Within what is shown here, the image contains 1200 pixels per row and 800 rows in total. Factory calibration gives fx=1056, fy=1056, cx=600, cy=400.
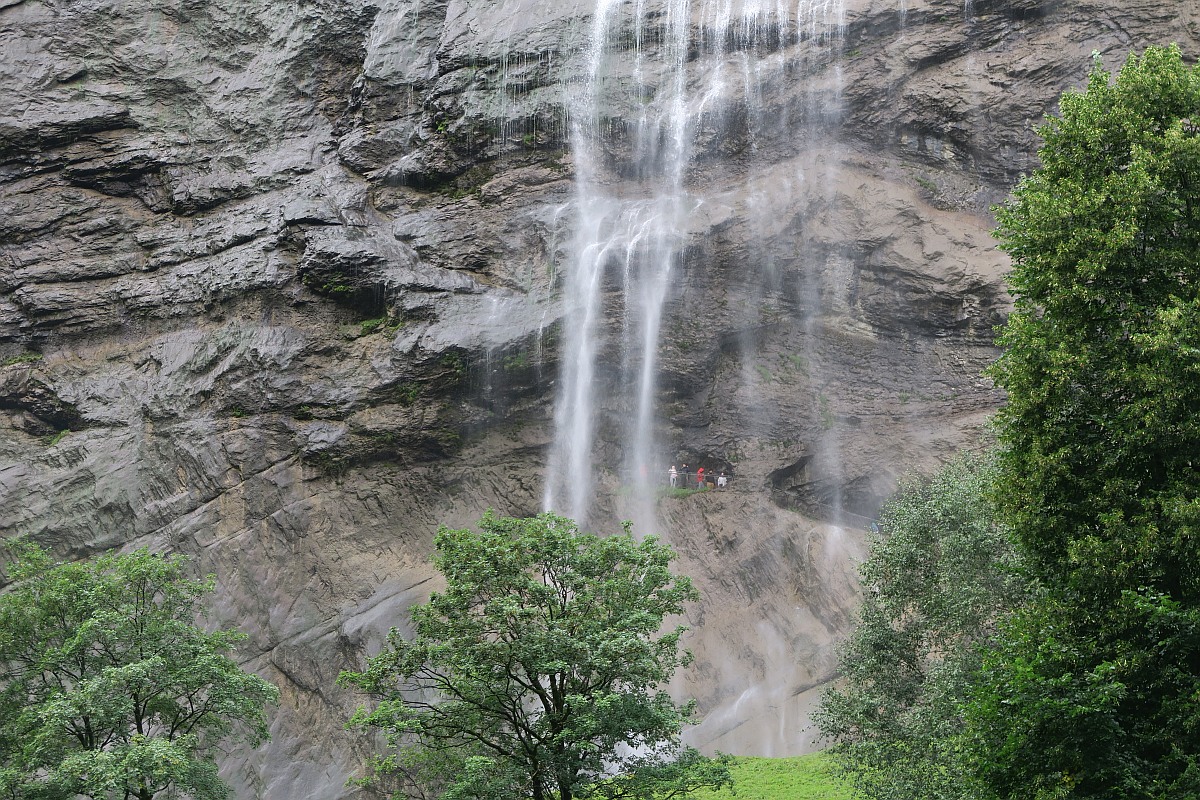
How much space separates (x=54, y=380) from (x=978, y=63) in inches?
1365

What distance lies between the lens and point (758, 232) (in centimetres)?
3747

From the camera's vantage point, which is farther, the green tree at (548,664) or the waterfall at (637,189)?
the waterfall at (637,189)

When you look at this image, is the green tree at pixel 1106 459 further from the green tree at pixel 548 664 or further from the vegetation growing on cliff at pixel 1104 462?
the green tree at pixel 548 664

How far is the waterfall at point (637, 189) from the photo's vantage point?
124 feet

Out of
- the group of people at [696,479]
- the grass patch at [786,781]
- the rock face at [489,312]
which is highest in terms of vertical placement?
the rock face at [489,312]

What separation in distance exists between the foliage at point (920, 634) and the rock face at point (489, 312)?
10608 mm

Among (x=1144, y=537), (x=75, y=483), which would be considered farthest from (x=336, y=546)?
(x=1144, y=537)

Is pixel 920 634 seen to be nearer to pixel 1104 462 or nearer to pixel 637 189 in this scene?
pixel 1104 462

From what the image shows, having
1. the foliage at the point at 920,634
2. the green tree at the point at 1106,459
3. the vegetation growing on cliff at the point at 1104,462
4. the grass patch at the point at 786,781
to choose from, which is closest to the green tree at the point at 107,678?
the grass patch at the point at 786,781

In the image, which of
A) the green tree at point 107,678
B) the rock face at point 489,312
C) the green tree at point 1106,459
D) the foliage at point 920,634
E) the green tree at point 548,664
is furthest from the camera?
the rock face at point 489,312

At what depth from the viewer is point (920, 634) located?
22.1m

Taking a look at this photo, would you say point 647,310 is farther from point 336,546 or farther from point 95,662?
point 95,662

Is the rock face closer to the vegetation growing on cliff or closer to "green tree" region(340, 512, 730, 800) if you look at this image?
"green tree" region(340, 512, 730, 800)

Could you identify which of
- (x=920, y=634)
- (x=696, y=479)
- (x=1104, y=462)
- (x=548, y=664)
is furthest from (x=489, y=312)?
(x=1104, y=462)
